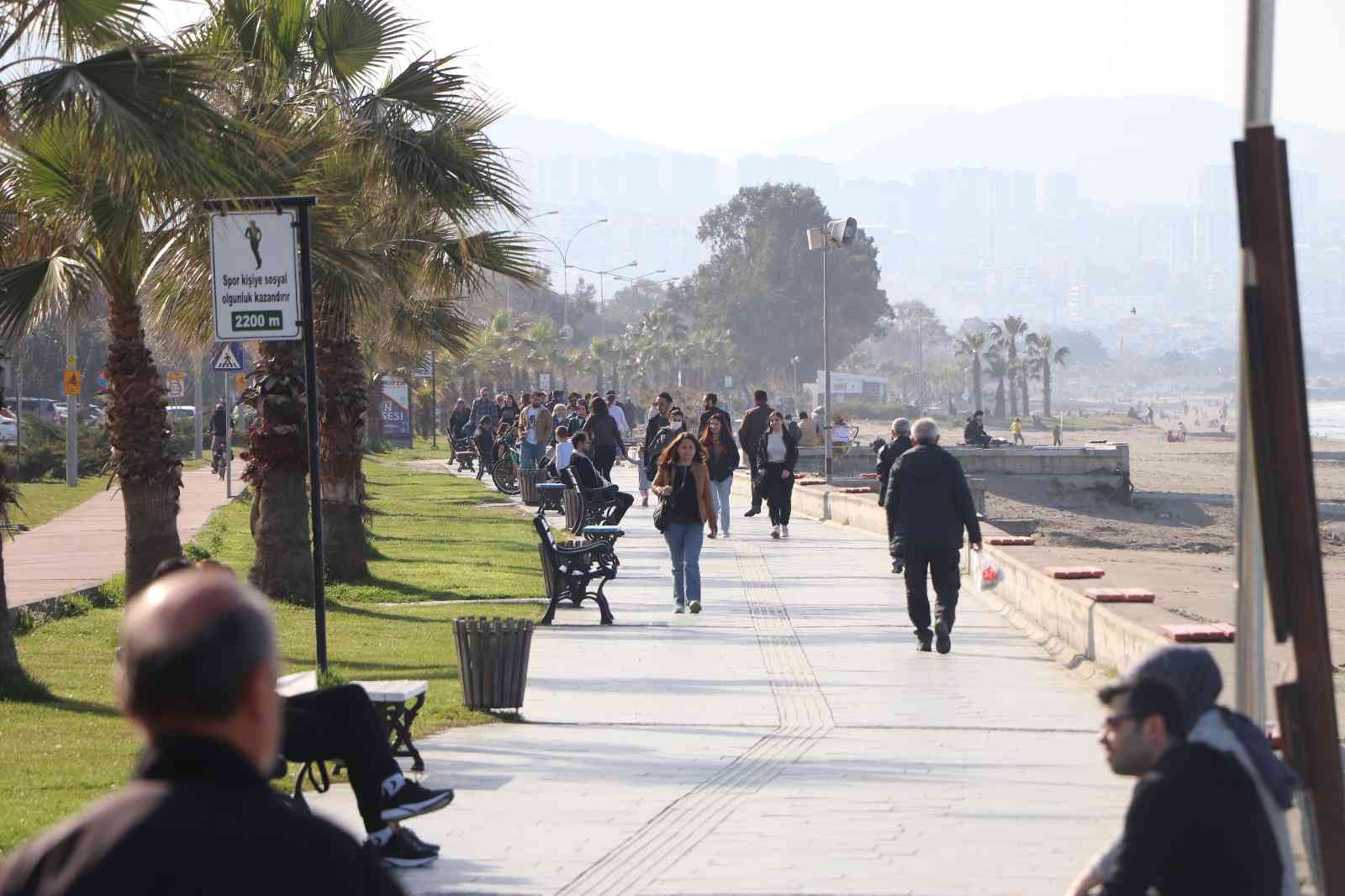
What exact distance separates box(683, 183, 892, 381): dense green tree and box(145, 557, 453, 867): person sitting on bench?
13233 cm

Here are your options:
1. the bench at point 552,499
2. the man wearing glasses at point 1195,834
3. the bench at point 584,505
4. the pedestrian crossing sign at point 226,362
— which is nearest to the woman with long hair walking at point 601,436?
the bench at point 552,499

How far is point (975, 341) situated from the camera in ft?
518

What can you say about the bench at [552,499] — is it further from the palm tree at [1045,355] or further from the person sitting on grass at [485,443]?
the palm tree at [1045,355]

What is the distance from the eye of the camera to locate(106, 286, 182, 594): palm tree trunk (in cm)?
1385

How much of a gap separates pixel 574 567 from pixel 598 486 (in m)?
7.32

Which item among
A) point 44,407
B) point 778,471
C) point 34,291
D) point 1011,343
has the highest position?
point 1011,343

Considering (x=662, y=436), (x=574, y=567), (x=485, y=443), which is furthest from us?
(x=485, y=443)

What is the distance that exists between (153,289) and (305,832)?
13117 millimetres

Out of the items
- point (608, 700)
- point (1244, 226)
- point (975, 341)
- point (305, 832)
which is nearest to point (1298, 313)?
point (1244, 226)

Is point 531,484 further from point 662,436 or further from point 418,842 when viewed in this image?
point 418,842

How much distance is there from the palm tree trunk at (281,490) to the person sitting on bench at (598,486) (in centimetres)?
521

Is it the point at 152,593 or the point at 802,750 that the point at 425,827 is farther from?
the point at 152,593

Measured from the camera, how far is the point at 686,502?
15750 mm

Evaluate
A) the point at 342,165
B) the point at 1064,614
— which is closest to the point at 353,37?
the point at 342,165
